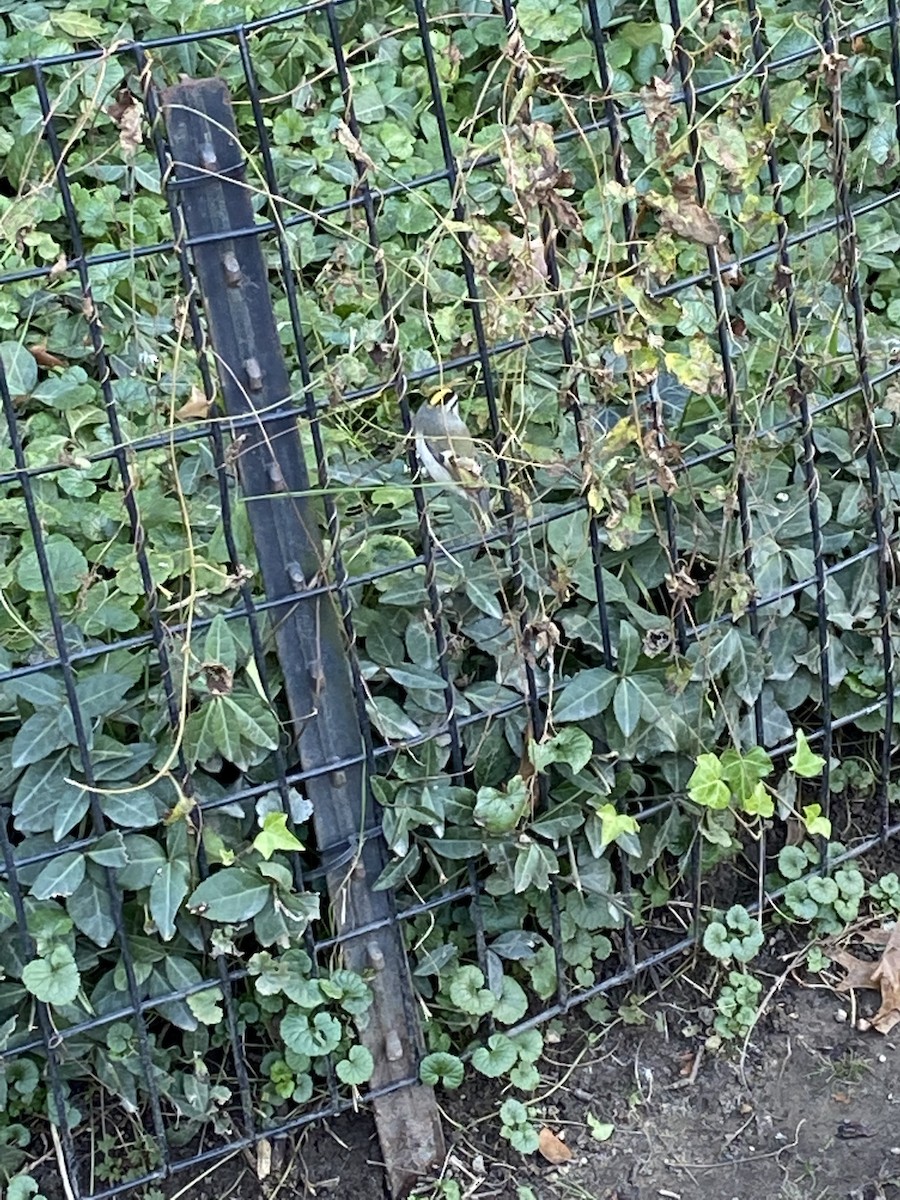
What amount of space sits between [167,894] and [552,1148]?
0.86m

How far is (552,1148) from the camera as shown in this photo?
2.72m

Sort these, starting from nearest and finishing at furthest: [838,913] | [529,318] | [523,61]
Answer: [523,61] → [529,318] → [838,913]

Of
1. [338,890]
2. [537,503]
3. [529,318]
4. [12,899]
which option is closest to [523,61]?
[529,318]

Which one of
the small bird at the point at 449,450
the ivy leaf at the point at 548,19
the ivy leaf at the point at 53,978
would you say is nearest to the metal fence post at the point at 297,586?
the small bird at the point at 449,450

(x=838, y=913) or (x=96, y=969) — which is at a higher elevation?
A: (x=96, y=969)

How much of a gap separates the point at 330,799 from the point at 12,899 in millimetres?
541

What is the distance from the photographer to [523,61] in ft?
7.61

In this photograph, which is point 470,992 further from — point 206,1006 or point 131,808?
point 131,808

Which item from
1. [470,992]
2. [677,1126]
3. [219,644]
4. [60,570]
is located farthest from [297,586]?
[677,1126]

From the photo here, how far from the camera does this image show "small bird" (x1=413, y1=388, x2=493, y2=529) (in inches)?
95.8

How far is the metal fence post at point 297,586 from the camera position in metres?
2.28

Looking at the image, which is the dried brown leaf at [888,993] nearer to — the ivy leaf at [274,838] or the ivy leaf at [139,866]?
the ivy leaf at [274,838]

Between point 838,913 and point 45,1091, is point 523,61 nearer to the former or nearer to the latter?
point 838,913

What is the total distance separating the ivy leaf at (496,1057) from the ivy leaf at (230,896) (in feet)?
1.69
